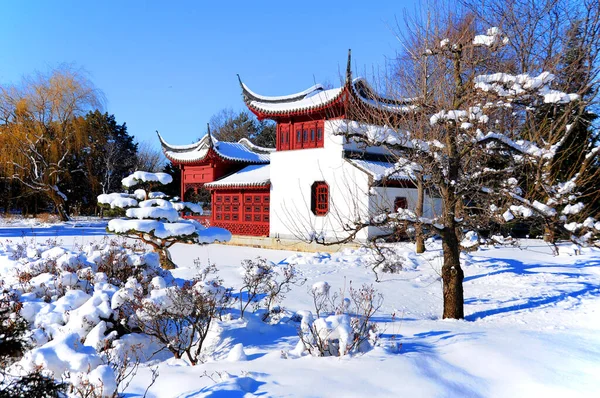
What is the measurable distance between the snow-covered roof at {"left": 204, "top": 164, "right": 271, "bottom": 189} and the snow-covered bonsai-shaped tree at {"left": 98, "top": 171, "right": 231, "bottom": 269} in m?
6.50

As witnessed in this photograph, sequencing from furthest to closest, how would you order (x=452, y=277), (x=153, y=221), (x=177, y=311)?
(x=153, y=221), (x=452, y=277), (x=177, y=311)

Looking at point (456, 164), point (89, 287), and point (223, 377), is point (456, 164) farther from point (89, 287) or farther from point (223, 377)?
point (89, 287)

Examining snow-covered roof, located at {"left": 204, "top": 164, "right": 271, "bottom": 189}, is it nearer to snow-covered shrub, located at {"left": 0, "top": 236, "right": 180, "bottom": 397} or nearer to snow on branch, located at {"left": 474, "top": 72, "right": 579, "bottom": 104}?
snow-covered shrub, located at {"left": 0, "top": 236, "right": 180, "bottom": 397}

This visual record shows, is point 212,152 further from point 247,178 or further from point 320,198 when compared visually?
point 320,198

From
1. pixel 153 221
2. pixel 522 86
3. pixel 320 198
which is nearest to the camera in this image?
pixel 522 86

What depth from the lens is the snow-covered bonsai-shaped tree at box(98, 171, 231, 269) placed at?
7648 mm

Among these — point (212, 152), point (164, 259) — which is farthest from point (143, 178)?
point (212, 152)

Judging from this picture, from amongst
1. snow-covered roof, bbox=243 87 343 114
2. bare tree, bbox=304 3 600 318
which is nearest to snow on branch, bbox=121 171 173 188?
bare tree, bbox=304 3 600 318

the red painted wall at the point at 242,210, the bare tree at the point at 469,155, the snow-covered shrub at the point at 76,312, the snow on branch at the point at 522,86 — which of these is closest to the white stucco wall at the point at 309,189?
the red painted wall at the point at 242,210

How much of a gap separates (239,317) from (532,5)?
9.32 m

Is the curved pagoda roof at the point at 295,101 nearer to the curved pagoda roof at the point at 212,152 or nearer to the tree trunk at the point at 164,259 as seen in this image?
the curved pagoda roof at the point at 212,152

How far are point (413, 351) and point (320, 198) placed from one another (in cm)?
1017

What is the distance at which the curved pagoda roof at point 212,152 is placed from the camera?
17547mm

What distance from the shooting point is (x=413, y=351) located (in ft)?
12.3
